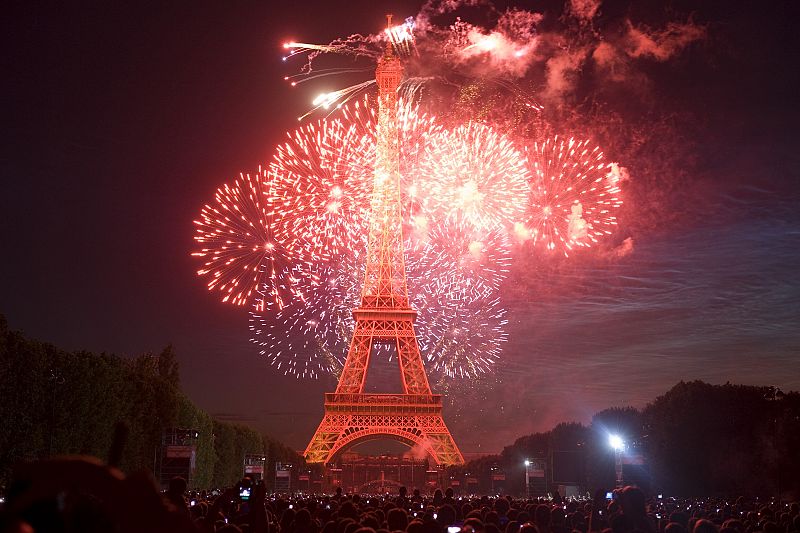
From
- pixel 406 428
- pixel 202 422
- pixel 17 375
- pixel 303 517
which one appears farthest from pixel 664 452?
pixel 303 517

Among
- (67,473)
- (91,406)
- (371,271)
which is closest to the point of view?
(67,473)

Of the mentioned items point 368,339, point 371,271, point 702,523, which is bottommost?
point 702,523

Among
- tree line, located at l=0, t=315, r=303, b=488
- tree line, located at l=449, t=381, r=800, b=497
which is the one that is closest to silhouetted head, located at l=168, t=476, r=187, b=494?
tree line, located at l=0, t=315, r=303, b=488

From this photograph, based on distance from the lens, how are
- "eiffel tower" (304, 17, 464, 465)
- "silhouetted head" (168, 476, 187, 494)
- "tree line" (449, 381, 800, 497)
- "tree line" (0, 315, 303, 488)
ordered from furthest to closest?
"eiffel tower" (304, 17, 464, 465) → "tree line" (449, 381, 800, 497) → "tree line" (0, 315, 303, 488) → "silhouetted head" (168, 476, 187, 494)

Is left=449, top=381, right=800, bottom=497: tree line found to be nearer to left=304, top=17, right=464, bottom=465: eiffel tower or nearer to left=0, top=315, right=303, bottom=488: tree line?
left=304, top=17, right=464, bottom=465: eiffel tower

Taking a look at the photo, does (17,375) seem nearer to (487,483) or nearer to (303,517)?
(303,517)

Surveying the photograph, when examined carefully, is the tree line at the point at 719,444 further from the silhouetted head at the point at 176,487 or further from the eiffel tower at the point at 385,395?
the silhouetted head at the point at 176,487
